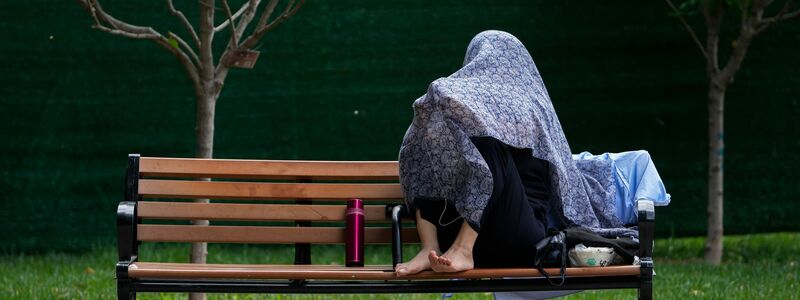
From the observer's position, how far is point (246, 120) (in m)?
6.54

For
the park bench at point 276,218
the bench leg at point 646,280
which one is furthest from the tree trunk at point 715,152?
the bench leg at point 646,280

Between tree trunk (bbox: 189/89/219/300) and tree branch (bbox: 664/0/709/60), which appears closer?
tree trunk (bbox: 189/89/219/300)

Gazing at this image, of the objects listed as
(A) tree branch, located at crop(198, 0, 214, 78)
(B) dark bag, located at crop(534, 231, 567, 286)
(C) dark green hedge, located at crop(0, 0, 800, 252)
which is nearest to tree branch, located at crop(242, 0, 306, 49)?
(A) tree branch, located at crop(198, 0, 214, 78)

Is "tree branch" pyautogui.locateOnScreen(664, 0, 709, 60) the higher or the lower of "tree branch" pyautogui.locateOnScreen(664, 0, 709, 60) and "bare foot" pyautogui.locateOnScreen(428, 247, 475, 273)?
the higher

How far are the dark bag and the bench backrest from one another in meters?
0.61

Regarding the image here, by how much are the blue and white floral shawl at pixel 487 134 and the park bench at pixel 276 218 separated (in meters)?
0.22

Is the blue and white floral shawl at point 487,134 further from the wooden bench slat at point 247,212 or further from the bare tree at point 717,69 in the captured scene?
the bare tree at point 717,69

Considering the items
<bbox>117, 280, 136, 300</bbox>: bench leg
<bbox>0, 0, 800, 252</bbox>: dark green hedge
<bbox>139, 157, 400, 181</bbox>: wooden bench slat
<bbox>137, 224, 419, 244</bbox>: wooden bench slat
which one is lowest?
<bbox>117, 280, 136, 300</bbox>: bench leg

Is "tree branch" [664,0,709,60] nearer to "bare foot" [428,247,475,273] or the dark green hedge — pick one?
the dark green hedge

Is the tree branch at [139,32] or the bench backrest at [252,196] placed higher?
the tree branch at [139,32]

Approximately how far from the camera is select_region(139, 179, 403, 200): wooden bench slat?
3861mm

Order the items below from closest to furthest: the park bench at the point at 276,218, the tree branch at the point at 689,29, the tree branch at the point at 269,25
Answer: the park bench at the point at 276,218 < the tree branch at the point at 269,25 < the tree branch at the point at 689,29

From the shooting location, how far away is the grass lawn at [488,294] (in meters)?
5.07

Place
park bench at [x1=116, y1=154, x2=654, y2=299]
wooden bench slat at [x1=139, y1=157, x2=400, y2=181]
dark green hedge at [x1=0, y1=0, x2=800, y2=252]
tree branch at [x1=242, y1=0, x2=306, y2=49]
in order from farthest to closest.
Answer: dark green hedge at [x1=0, y1=0, x2=800, y2=252], tree branch at [x1=242, y1=0, x2=306, y2=49], wooden bench slat at [x1=139, y1=157, x2=400, y2=181], park bench at [x1=116, y1=154, x2=654, y2=299]
